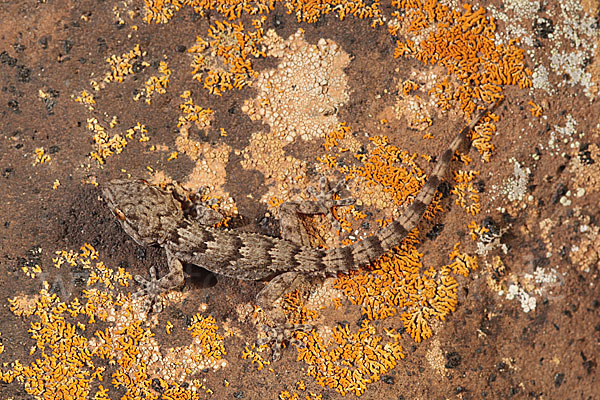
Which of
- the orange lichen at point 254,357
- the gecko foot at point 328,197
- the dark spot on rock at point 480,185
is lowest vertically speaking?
the orange lichen at point 254,357

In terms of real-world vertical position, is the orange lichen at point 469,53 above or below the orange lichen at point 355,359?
above

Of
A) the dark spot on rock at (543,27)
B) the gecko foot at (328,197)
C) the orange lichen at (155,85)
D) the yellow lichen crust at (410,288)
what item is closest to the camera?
the yellow lichen crust at (410,288)

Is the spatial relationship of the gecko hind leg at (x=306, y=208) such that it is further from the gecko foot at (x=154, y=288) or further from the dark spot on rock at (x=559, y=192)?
the dark spot on rock at (x=559, y=192)

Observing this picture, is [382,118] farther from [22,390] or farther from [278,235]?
[22,390]

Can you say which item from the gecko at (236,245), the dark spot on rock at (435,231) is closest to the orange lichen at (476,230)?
the dark spot on rock at (435,231)

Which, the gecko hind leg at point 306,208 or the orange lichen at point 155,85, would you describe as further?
the orange lichen at point 155,85

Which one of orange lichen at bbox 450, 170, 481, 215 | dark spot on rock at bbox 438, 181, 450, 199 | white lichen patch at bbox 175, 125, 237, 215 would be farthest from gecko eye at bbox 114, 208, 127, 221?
orange lichen at bbox 450, 170, 481, 215
